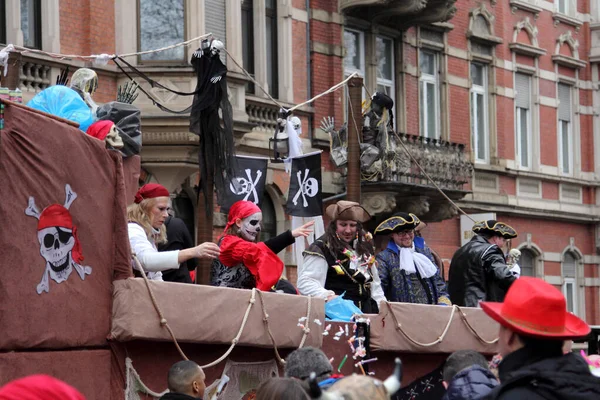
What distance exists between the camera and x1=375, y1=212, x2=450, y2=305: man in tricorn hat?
1026 cm

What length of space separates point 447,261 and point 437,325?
1598 centimetres

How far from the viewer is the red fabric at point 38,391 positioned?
11.5 feet

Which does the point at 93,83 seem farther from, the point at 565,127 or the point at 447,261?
the point at 565,127

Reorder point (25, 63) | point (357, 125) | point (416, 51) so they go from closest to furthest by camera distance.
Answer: point (357, 125) → point (25, 63) → point (416, 51)

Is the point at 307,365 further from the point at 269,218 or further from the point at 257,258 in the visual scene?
the point at 269,218

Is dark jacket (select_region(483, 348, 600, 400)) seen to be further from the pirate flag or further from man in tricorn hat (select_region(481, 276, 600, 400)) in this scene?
the pirate flag

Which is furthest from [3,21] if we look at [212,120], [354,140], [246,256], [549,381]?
[549,381]

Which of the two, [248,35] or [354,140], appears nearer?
[354,140]

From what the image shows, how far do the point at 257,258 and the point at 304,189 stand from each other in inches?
182

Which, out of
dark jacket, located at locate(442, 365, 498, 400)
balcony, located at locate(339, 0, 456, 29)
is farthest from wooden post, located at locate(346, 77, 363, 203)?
balcony, located at locate(339, 0, 456, 29)

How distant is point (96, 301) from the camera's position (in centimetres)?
700

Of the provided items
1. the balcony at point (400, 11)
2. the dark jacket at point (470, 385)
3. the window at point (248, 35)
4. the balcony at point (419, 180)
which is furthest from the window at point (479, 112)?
the dark jacket at point (470, 385)

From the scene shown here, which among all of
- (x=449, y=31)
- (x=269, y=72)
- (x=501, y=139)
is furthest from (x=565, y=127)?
(x=269, y=72)

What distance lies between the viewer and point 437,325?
32.4 feet
